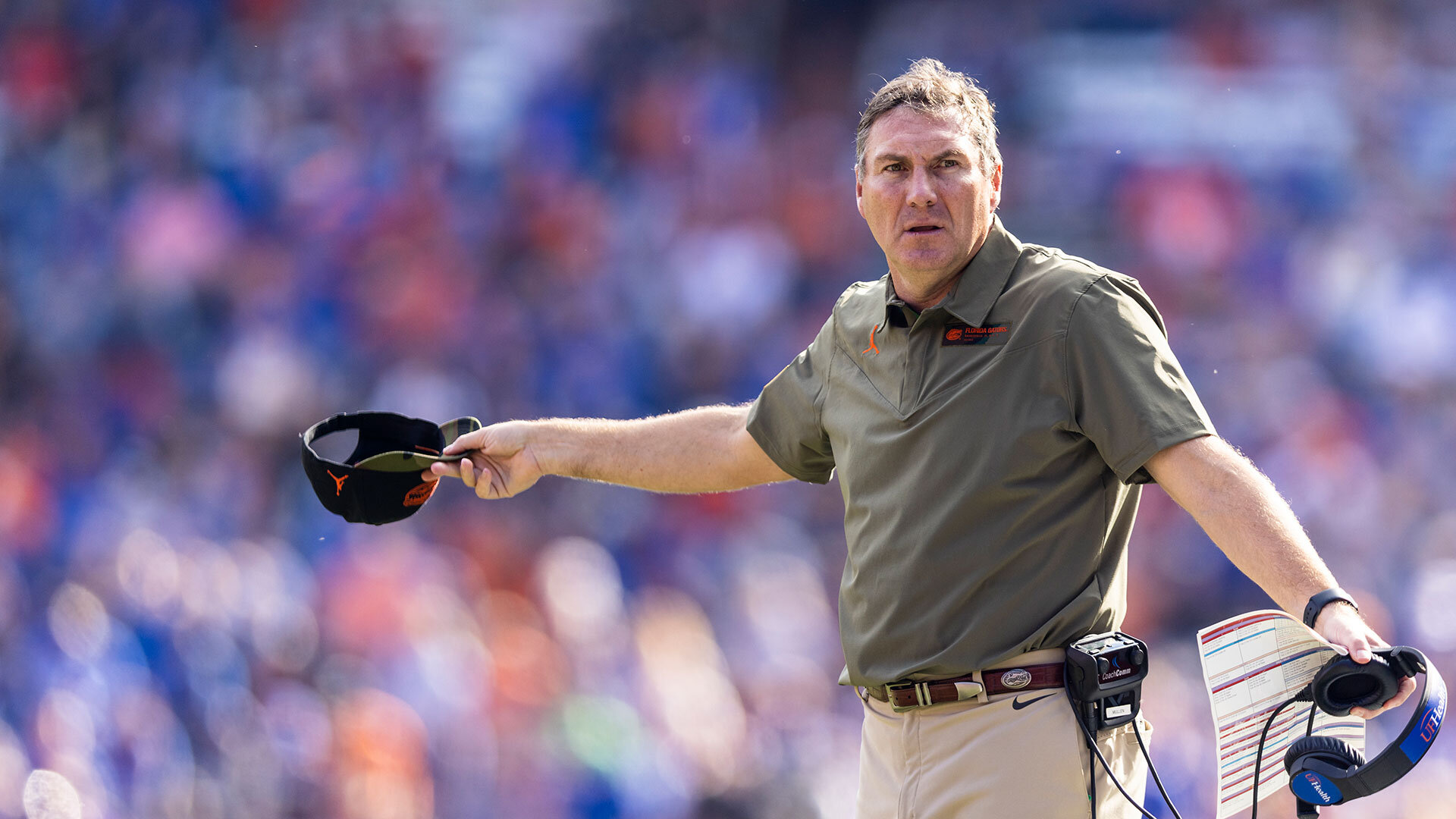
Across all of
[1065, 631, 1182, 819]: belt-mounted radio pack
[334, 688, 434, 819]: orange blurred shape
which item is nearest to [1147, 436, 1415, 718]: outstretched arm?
[1065, 631, 1182, 819]: belt-mounted radio pack

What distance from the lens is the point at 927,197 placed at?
265 centimetres

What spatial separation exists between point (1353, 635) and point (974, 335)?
2.79 ft

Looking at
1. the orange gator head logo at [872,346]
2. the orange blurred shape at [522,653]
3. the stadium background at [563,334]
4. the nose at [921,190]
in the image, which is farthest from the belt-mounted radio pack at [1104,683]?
the orange blurred shape at [522,653]

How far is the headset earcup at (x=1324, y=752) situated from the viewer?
214 centimetres

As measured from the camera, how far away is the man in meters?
2.37

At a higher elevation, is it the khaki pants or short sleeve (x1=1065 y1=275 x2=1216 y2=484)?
short sleeve (x1=1065 y1=275 x2=1216 y2=484)

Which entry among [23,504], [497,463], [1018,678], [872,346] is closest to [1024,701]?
[1018,678]

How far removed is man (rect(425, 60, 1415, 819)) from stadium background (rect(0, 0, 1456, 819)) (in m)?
3.62

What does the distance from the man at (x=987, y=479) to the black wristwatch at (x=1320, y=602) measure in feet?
0.29

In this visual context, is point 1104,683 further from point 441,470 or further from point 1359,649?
point 441,470

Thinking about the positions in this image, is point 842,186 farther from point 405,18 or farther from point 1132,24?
point 405,18

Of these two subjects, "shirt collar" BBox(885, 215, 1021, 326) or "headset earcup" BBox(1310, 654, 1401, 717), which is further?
"shirt collar" BBox(885, 215, 1021, 326)

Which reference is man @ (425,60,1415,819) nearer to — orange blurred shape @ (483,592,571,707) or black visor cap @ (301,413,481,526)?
black visor cap @ (301,413,481,526)

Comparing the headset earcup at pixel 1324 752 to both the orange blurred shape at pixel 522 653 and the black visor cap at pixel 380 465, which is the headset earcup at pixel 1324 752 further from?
the orange blurred shape at pixel 522 653
